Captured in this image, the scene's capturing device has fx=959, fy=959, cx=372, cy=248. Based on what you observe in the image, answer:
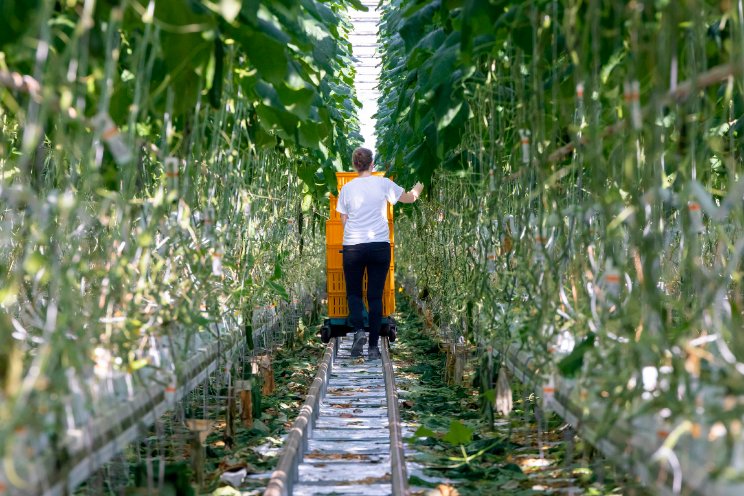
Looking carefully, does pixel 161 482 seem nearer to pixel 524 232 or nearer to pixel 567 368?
pixel 567 368

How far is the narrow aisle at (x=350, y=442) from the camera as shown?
434 cm

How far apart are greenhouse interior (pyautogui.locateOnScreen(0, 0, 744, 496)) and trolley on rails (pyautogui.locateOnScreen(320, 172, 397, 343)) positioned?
1.64 metres

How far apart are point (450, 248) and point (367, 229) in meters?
0.78

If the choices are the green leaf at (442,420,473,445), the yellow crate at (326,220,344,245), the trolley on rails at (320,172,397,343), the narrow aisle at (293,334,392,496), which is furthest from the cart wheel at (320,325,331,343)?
the green leaf at (442,420,473,445)

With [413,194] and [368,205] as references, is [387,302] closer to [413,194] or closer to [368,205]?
[368,205]

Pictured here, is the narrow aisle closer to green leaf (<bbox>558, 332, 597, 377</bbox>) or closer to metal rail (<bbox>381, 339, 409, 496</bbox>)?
metal rail (<bbox>381, 339, 409, 496</bbox>)

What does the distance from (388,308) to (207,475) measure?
4742mm

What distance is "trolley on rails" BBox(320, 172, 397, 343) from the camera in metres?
8.92

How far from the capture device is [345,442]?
5348 mm

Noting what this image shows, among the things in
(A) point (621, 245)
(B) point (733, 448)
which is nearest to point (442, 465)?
(A) point (621, 245)

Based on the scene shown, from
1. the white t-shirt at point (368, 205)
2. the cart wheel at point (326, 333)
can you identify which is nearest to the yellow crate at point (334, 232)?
the cart wheel at point (326, 333)

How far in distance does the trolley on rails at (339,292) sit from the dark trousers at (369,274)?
741 millimetres

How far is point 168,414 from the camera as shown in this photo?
5.60 metres

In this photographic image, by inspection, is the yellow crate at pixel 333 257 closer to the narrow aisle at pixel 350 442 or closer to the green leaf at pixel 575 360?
the narrow aisle at pixel 350 442
